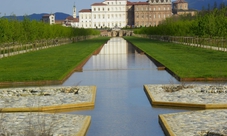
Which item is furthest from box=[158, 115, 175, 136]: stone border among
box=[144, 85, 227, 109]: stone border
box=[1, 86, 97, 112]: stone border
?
box=[1, 86, 97, 112]: stone border

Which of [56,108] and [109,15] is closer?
[56,108]

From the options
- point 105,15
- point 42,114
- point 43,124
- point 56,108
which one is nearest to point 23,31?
point 56,108

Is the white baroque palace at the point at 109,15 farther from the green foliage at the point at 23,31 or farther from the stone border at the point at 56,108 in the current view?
the stone border at the point at 56,108

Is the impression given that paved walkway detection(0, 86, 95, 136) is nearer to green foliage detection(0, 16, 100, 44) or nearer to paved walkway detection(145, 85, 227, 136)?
paved walkway detection(145, 85, 227, 136)

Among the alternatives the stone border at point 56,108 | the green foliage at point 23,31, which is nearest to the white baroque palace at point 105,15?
the green foliage at point 23,31

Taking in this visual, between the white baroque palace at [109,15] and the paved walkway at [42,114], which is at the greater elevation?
the white baroque palace at [109,15]

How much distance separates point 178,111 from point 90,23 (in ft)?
570

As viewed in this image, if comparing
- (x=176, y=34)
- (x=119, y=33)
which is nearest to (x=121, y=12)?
(x=119, y=33)

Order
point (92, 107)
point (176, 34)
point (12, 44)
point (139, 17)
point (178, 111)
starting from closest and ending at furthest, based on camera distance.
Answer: point (178, 111) < point (92, 107) < point (12, 44) < point (176, 34) < point (139, 17)

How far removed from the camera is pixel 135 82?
17125 mm

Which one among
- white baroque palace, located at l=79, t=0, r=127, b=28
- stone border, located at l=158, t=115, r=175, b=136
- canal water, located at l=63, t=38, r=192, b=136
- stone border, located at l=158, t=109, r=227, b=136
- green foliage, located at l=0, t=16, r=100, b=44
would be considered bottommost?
canal water, located at l=63, t=38, r=192, b=136

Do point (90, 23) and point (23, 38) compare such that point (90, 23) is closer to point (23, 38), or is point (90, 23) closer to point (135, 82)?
point (23, 38)

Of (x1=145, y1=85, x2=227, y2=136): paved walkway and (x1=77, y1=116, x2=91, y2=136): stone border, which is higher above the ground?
(x1=145, y1=85, x2=227, y2=136): paved walkway

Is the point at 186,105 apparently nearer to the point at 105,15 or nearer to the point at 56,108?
the point at 56,108
